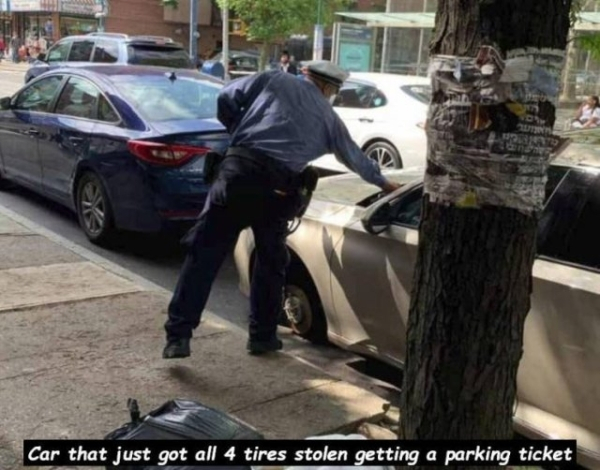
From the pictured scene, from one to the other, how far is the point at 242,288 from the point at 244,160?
1539 mm

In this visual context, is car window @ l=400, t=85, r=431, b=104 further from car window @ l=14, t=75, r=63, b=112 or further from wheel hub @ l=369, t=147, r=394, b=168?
car window @ l=14, t=75, r=63, b=112

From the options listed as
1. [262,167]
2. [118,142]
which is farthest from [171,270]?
[262,167]

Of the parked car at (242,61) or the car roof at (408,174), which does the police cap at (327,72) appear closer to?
the car roof at (408,174)

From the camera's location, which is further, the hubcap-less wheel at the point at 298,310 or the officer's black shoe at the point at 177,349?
the hubcap-less wheel at the point at 298,310

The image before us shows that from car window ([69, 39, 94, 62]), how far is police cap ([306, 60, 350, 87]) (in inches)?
467

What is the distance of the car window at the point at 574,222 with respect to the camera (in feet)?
11.7

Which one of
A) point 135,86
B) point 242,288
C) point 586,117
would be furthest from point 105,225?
point 586,117

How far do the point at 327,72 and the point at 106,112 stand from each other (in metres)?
3.40

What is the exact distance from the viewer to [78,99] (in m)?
7.56

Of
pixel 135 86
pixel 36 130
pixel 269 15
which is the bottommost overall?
pixel 36 130

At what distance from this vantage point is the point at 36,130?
7.95m

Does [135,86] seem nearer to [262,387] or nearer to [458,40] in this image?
[262,387]

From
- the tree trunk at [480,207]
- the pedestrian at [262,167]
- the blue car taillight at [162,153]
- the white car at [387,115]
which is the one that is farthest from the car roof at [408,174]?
the white car at [387,115]

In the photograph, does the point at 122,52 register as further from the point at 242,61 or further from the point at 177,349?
the point at 242,61
